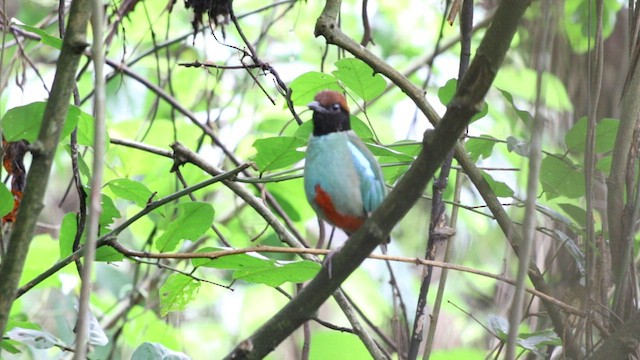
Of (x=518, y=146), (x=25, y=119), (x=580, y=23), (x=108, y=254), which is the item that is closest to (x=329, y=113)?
(x=518, y=146)

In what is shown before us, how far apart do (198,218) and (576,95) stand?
8.00 feet

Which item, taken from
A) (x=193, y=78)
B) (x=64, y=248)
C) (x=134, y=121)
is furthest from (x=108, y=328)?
(x=64, y=248)

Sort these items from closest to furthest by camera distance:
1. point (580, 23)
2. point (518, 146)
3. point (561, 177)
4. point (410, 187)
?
point (410, 187), point (518, 146), point (561, 177), point (580, 23)

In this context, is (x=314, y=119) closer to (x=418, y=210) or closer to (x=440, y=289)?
(x=440, y=289)

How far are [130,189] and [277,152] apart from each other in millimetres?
475

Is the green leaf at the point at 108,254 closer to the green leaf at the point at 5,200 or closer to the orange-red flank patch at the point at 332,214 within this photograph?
the green leaf at the point at 5,200

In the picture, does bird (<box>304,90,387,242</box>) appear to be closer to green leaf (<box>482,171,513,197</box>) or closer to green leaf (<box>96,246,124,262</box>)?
green leaf (<box>482,171,513,197</box>)

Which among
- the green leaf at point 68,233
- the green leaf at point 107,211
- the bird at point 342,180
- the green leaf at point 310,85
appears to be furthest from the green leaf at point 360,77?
the green leaf at point 68,233

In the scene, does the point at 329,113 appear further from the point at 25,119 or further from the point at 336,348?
the point at 336,348

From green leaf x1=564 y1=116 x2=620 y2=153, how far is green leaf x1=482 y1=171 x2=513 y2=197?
277 mm

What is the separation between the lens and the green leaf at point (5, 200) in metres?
2.13

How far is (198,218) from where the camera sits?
7.68ft

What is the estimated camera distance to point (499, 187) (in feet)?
8.52

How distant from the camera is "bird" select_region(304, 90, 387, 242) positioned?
2307mm
